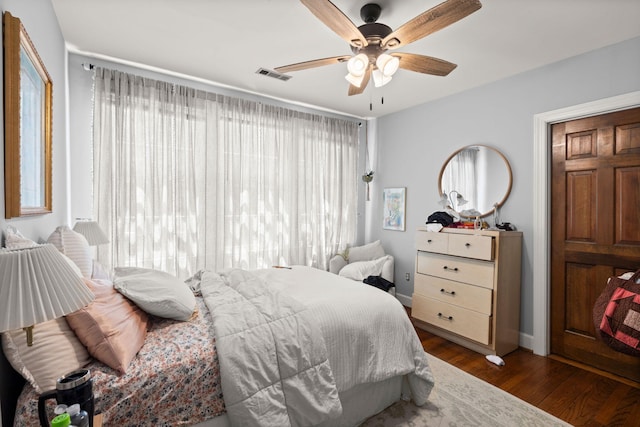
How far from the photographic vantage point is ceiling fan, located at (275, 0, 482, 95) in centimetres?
Result: 158

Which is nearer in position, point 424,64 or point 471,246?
point 424,64

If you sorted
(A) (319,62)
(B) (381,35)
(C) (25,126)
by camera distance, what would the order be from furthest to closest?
(A) (319,62)
(B) (381,35)
(C) (25,126)

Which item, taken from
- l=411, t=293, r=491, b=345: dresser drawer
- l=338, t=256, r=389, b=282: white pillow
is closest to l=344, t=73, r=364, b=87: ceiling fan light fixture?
l=411, t=293, r=491, b=345: dresser drawer

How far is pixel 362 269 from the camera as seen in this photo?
4008 millimetres

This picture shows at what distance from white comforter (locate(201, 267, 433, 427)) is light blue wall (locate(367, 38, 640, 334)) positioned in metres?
1.85

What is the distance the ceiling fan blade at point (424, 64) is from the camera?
206cm

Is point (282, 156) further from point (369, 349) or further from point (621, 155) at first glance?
point (621, 155)

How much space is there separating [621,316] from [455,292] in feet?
4.03

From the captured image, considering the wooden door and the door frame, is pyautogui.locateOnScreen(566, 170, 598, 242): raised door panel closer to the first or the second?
the wooden door

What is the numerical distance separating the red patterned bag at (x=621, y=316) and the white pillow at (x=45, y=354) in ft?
9.67

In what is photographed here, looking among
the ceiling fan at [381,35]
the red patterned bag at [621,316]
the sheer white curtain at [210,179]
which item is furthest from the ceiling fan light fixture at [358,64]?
the red patterned bag at [621,316]

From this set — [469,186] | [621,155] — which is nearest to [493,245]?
[469,186]

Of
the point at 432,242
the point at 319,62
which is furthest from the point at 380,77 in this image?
the point at 432,242

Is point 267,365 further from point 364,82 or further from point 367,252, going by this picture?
point 367,252
